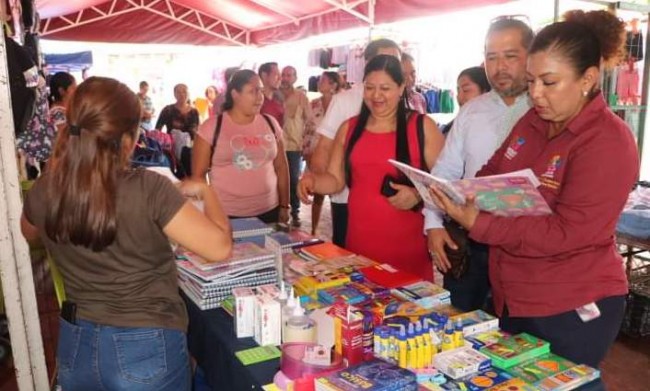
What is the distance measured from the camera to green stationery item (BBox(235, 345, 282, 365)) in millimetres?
1388

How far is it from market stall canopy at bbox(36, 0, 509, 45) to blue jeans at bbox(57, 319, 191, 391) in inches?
240

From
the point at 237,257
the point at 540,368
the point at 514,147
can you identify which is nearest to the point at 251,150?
the point at 237,257

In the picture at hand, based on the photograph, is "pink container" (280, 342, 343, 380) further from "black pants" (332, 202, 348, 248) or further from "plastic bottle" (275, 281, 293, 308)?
"black pants" (332, 202, 348, 248)

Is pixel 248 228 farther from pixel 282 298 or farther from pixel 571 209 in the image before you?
pixel 571 209

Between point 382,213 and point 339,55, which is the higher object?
point 339,55

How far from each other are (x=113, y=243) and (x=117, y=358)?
0.98 ft

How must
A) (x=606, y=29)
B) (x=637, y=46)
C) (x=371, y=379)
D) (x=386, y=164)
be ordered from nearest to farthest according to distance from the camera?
(x=371, y=379)
(x=606, y=29)
(x=386, y=164)
(x=637, y=46)

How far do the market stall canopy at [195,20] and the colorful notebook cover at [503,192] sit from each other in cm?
585

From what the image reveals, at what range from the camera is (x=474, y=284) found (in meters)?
2.03

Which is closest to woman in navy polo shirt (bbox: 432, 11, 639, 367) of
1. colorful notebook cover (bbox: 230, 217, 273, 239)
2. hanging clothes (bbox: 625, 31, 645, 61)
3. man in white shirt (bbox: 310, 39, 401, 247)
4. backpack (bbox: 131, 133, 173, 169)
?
colorful notebook cover (bbox: 230, 217, 273, 239)

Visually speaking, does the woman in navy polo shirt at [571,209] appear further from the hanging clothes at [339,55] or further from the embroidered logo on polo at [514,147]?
the hanging clothes at [339,55]

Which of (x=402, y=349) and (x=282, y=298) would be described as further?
(x=282, y=298)

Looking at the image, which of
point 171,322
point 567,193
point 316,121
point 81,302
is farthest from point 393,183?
point 316,121

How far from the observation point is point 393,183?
2.14 metres
